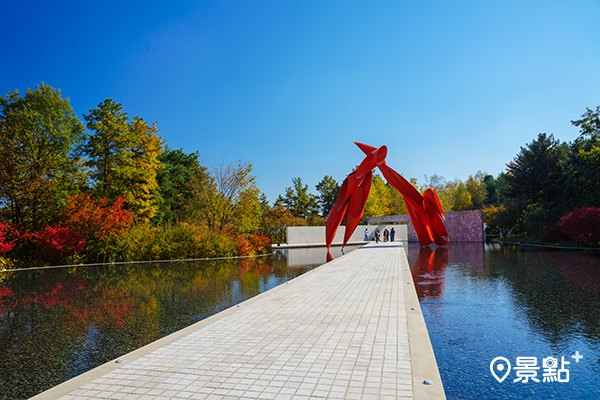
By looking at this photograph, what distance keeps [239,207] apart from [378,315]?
18538 millimetres

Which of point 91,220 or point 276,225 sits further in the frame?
point 276,225

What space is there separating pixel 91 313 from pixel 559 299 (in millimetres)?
8891

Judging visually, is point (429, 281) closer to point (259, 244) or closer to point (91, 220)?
point (259, 244)

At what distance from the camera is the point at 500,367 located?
151 inches

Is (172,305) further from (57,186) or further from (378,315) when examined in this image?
(57,186)

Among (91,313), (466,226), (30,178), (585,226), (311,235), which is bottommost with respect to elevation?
(91,313)

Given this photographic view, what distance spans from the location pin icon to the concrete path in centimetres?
71

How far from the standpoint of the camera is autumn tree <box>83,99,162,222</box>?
24188mm

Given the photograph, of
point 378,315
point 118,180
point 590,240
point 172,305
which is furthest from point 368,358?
point 118,180

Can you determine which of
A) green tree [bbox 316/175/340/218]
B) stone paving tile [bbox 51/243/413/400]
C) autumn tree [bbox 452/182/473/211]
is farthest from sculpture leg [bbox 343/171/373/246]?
autumn tree [bbox 452/182/473/211]

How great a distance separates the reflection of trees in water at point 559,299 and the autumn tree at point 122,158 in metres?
22.1

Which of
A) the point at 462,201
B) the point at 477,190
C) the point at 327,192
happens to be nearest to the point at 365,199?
the point at 327,192

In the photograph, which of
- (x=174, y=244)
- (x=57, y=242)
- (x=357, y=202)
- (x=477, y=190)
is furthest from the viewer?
(x=477, y=190)

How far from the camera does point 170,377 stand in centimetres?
325
